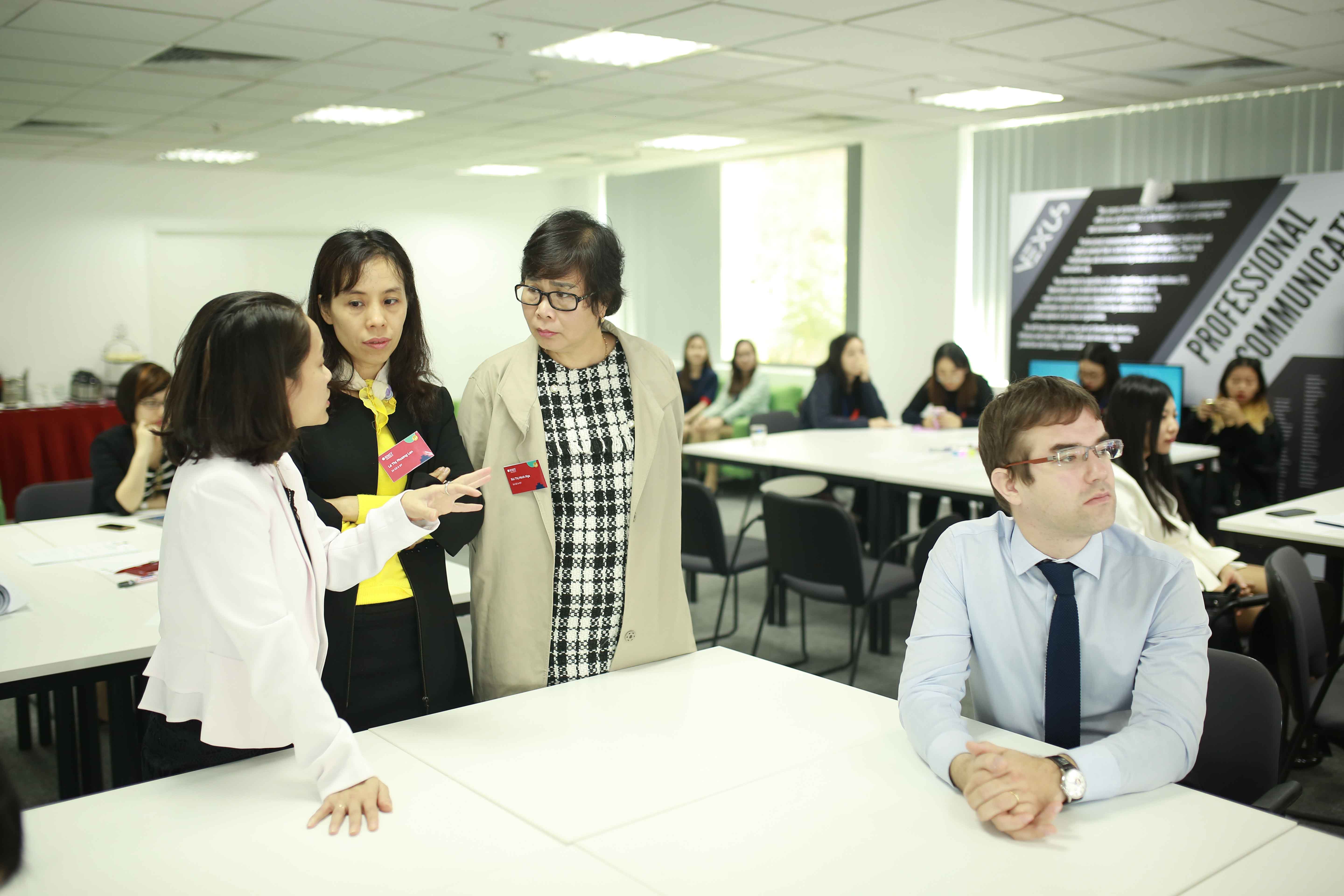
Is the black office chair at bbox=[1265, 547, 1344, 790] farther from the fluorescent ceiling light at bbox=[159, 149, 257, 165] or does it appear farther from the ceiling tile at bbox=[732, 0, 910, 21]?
the fluorescent ceiling light at bbox=[159, 149, 257, 165]

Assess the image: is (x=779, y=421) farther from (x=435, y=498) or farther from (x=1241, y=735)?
(x=435, y=498)

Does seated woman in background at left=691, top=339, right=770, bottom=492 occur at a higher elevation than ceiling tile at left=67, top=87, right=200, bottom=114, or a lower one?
lower

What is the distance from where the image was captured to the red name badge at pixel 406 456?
1786 mm

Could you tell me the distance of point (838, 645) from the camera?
4602 millimetres

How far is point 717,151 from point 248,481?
7.93 meters

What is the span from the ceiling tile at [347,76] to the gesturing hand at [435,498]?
14.2ft

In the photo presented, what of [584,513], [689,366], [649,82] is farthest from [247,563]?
[689,366]

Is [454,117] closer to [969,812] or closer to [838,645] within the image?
[838,645]

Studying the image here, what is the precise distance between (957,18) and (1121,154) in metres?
2.96

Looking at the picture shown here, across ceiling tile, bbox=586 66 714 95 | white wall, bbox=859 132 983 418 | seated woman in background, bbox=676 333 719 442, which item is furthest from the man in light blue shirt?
seated woman in background, bbox=676 333 719 442

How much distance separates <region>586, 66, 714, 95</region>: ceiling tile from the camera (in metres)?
5.57

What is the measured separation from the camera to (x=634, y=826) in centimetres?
138

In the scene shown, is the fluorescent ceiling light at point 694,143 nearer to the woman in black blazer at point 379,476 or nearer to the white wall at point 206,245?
the white wall at point 206,245

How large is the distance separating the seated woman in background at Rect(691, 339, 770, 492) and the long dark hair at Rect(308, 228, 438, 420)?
6.19 metres
